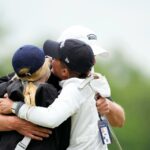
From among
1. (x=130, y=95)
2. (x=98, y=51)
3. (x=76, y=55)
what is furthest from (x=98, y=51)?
(x=130, y=95)

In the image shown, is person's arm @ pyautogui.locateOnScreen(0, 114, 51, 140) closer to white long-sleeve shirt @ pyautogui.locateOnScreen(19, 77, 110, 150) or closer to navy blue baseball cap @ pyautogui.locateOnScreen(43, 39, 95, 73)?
white long-sleeve shirt @ pyautogui.locateOnScreen(19, 77, 110, 150)

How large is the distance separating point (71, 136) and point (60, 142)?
8 centimetres

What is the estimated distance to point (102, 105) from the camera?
5445 millimetres

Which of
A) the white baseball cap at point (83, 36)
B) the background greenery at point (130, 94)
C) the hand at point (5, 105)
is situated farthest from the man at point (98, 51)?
the background greenery at point (130, 94)

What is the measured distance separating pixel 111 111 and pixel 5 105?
847 millimetres

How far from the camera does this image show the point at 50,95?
5.15 metres

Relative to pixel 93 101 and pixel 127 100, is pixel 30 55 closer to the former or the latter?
pixel 93 101

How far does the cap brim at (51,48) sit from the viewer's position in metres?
5.35

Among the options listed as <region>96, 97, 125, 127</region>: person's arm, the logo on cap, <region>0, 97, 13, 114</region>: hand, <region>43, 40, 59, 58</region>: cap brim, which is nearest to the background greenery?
<region>96, 97, 125, 127</region>: person's arm

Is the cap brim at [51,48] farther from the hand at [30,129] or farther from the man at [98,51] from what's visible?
the hand at [30,129]

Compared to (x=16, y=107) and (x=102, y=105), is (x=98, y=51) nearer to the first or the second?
(x=102, y=105)

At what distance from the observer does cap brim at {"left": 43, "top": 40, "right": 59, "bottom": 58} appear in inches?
211

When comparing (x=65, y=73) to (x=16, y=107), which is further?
(x=65, y=73)

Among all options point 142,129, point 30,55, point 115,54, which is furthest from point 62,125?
point 115,54
